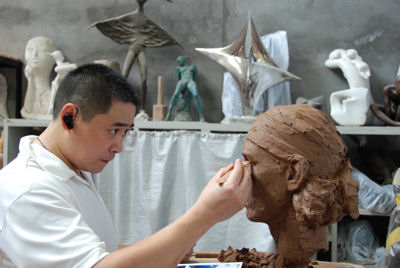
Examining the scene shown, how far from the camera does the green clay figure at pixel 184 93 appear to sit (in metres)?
3.39

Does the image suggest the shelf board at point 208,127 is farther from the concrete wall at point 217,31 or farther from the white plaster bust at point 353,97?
the concrete wall at point 217,31

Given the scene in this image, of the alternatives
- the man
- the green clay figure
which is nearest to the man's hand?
the man

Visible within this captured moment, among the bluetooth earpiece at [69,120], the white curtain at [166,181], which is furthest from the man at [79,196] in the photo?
the white curtain at [166,181]

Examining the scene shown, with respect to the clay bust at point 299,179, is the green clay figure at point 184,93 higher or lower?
higher

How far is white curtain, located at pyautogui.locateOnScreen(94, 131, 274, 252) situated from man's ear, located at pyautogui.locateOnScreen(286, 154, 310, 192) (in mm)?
1495

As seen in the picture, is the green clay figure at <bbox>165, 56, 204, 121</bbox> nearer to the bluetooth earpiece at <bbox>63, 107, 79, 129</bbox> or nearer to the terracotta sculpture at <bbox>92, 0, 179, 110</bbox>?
the terracotta sculpture at <bbox>92, 0, 179, 110</bbox>

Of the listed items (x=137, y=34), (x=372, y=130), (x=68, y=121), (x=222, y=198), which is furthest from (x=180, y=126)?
(x=222, y=198)

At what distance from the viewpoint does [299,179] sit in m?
1.36

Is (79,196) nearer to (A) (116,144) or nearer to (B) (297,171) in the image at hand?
(A) (116,144)

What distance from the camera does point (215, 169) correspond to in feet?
9.67

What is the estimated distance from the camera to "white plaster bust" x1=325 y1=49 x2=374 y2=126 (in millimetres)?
2982

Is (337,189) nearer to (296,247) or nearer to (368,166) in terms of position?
(296,247)

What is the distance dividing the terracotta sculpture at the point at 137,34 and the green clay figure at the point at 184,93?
0.33 metres

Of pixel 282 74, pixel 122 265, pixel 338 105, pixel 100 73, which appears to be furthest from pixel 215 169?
pixel 122 265
